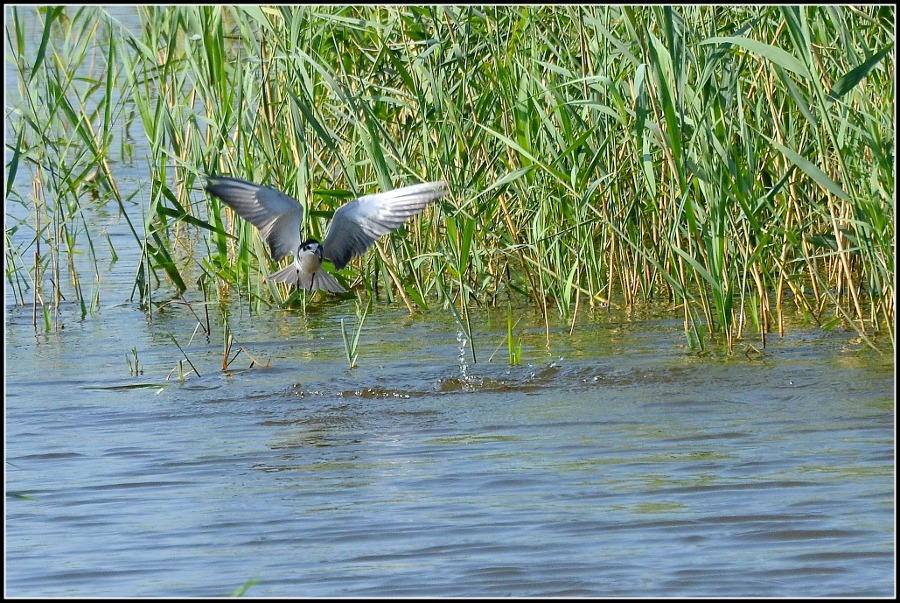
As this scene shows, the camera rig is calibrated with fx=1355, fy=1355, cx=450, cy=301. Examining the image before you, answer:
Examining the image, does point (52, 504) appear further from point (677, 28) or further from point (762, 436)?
point (677, 28)

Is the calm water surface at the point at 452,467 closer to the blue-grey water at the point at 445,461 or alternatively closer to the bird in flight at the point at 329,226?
the blue-grey water at the point at 445,461

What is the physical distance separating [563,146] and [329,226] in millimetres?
987

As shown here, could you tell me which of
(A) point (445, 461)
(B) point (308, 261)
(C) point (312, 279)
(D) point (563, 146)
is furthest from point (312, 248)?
(A) point (445, 461)

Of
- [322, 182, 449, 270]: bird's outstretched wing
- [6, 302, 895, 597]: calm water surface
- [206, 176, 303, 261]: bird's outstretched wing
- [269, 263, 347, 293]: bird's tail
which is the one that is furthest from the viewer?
[269, 263, 347, 293]: bird's tail

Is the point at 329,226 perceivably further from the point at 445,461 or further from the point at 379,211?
the point at 445,461

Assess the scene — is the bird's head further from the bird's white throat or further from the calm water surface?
the calm water surface

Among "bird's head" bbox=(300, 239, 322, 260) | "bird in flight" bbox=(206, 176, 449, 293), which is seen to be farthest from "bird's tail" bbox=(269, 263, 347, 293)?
"bird's head" bbox=(300, 239, 322, 260)

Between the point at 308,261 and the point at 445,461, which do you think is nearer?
the point at 445,461

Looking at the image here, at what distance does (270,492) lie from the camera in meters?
4.07

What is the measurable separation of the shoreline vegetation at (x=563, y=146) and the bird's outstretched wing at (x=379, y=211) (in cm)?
14

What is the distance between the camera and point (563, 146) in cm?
542

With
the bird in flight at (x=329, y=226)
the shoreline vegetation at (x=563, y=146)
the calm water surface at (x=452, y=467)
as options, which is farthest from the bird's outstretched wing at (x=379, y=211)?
the calm water surface at (x=452, y=467)

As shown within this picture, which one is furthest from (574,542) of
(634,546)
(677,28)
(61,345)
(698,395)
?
(61,345)

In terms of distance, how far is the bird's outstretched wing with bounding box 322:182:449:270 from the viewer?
512 cm
